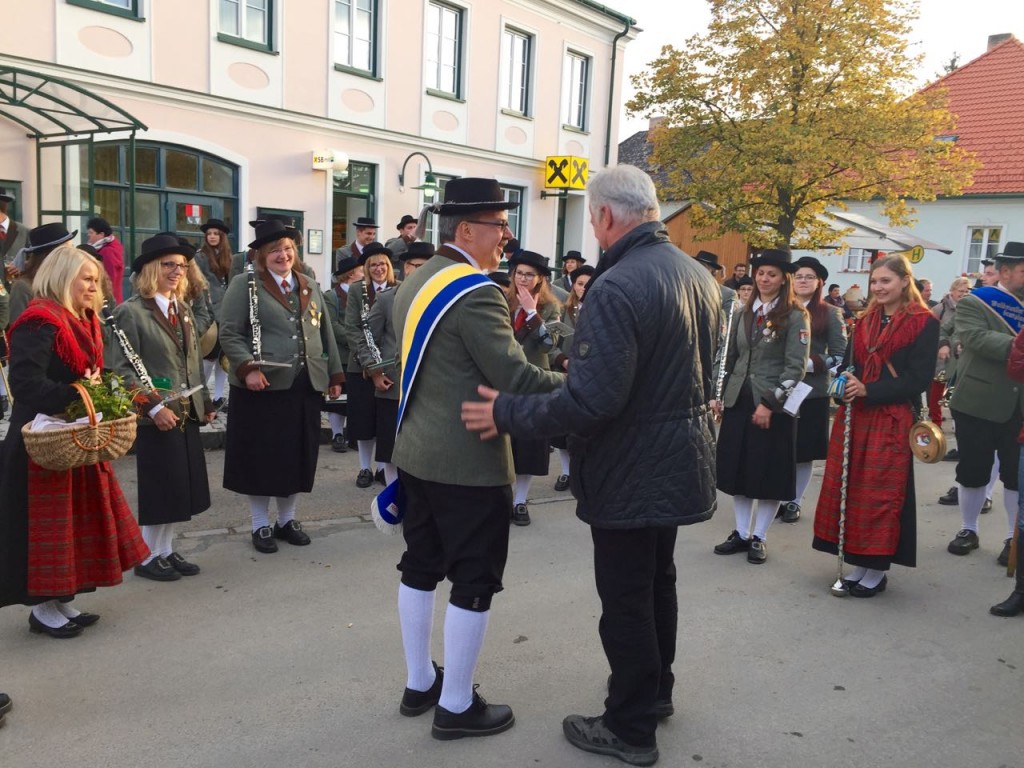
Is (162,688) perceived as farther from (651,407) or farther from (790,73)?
(790,73)

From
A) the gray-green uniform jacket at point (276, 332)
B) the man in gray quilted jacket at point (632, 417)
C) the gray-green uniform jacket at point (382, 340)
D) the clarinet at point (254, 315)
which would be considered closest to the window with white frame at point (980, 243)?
the gray-green uniform jacket at point (382, 340)

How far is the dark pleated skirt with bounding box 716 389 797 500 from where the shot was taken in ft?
18.1

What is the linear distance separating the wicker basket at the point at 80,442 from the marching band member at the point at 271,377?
→ 54.2 inches

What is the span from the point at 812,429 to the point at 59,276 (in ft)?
17.0

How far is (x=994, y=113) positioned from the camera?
26141mm

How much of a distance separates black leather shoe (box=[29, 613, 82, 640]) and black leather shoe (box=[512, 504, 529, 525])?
3.02 meters

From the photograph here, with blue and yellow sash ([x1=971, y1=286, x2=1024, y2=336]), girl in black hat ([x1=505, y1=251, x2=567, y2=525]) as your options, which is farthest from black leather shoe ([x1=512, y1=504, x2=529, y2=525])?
blue and yellow sash ([x1=971, y1=286, x2=1024, y2=336])

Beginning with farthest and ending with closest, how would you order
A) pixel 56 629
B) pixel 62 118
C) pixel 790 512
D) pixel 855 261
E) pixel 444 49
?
pixel 855 261
pixel 444 49
pixel 62 118
pixel 790 512
pixel 56 629

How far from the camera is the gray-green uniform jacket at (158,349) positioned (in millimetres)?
4629

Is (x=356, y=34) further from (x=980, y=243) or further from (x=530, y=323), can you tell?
(x=980, y=243)

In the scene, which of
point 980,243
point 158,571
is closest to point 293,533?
point 158,571

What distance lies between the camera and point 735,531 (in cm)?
577

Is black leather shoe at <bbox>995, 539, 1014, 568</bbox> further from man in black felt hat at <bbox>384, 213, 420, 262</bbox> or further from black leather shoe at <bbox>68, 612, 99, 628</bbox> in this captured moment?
man in black felt hat at <bbox>384, 213, 420, 262</bbox>

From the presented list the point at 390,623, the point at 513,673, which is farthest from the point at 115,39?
the point at 513,673
